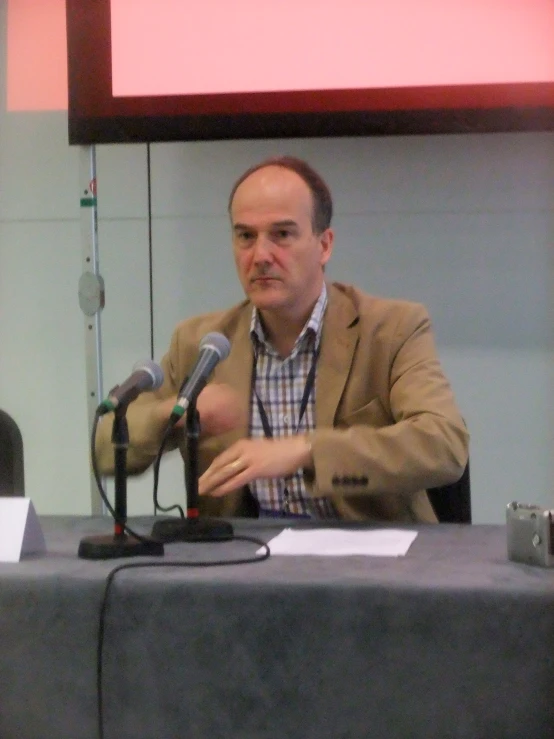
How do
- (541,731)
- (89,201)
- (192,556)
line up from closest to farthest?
(541,731)
(192,556)
(89,201)

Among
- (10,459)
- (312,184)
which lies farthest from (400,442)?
(10,459)

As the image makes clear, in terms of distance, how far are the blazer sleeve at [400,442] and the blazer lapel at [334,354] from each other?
4 centimetres

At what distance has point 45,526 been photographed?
1641 millimetres

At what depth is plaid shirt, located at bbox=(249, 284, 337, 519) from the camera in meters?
1.82

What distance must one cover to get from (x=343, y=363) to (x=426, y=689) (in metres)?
0.85

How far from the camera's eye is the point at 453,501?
6.10 ft

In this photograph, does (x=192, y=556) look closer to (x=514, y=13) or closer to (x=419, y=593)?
(x=419, y=593)

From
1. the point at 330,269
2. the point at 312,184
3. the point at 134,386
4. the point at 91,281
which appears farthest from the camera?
the point at 330,269

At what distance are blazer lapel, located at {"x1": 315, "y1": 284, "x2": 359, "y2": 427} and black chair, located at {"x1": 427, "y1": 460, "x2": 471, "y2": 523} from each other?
28cm

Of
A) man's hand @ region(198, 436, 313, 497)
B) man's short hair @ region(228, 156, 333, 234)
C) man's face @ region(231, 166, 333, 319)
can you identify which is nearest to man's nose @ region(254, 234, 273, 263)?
man's face @ region(231, 166, 333, 319)

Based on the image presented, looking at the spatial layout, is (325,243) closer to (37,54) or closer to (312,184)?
(312,184)

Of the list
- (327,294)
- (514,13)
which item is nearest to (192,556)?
(327,294)

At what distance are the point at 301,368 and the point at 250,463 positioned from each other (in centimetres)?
46

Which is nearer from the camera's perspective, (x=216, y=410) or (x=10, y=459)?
(x=216, y=410)
